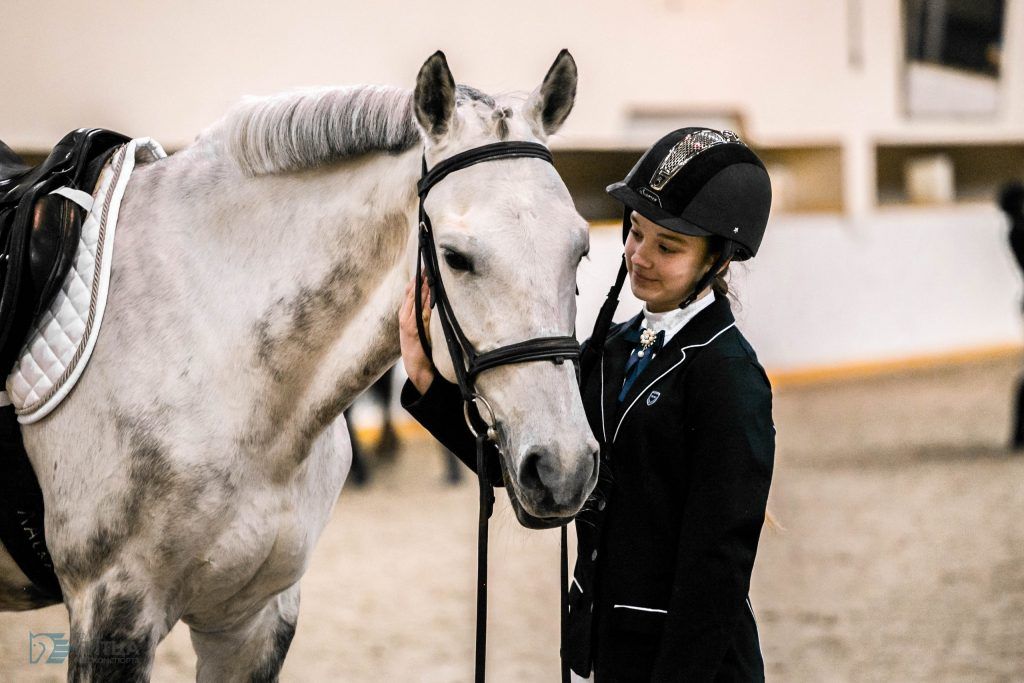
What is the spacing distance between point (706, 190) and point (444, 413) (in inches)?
21.2

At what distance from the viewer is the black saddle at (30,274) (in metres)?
1.61

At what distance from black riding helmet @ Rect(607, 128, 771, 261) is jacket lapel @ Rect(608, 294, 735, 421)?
0.31ft

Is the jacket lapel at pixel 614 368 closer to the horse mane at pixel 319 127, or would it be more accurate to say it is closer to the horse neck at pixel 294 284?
the horse neck at pixel 294 284

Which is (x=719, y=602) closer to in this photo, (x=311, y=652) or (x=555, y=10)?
(x=311, y=652)

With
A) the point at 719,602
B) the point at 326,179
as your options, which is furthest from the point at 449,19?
the point at 719,602

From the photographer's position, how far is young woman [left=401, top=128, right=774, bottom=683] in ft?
4.64

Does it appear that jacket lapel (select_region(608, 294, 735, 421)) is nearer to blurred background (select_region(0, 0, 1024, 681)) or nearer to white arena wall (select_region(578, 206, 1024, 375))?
blurred background (select_region(0, 0, 1024, 681))

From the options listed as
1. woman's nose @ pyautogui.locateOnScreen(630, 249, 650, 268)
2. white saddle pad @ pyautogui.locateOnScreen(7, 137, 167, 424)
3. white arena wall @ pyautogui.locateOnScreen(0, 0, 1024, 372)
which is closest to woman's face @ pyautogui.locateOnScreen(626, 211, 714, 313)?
woman's nose @ pyautogui.locateOnScreen(630, 249, 650, 268)

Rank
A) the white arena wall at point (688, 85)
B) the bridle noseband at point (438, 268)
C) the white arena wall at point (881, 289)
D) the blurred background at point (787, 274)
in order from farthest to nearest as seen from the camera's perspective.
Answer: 1. the white arena wall at point (881, 289)
2. the white arena wall at point (688, 85)
3. the blurred background at point (787, 274)
4. the bridle noseband at point (438, 268)

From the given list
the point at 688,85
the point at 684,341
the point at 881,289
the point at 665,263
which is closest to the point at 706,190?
the point at 665,263

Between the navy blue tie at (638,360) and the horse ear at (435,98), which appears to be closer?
the horse ear at (435,98)

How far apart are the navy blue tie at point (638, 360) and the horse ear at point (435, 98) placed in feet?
1.54

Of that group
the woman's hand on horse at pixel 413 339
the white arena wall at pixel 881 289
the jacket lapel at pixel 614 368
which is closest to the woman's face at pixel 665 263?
the jacket lapel at pixel 614 368

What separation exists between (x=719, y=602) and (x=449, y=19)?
22.6 feet
